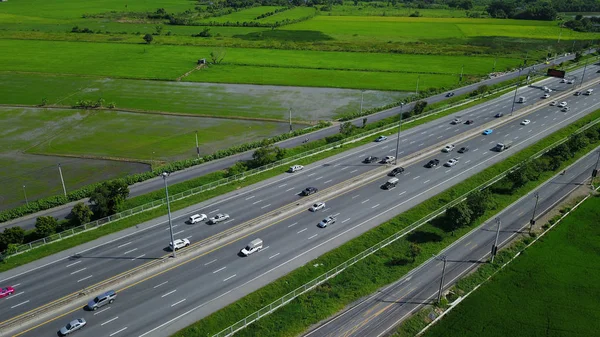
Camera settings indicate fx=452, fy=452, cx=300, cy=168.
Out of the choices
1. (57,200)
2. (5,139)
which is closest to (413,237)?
(57,200)

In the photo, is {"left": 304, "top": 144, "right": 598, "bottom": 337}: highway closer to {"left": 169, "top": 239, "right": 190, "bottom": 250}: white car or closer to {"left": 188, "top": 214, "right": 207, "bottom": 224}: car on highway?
{"left": 169, "top": 239, "right": 190, "bottom": 250}: white car

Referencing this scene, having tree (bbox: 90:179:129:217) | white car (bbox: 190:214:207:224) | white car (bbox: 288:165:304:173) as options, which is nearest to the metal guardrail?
white car (bbox: 190:214:207:224)

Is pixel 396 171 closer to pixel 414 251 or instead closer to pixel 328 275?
pixel 414 251

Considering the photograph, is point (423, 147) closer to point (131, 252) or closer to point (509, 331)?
point (509, 331)

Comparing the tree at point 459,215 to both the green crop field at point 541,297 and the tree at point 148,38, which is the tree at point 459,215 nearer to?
the green crop field at point 541,297

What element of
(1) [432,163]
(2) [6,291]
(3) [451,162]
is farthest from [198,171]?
(3) [451,162]
